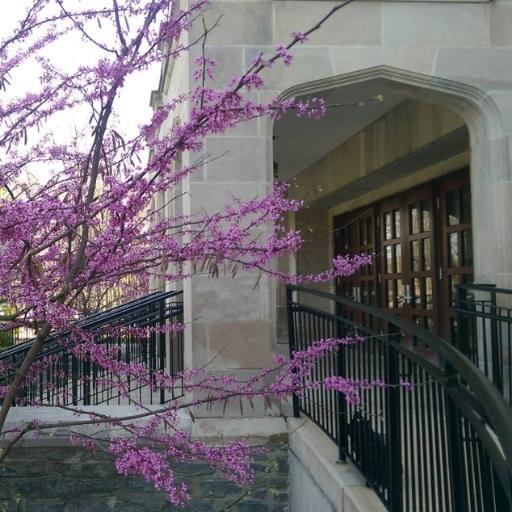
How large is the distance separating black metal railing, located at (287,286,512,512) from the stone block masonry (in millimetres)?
613

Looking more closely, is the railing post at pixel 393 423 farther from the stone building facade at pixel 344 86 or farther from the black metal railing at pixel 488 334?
the stone building facade at pixel 344 86

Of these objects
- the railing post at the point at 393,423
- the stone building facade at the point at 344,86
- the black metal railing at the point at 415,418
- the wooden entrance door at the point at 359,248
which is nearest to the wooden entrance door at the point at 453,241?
the stone building facade at the point at 344,86

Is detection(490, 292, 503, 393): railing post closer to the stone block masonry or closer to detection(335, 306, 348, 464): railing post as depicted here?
detection(335, 306, 348, 464): railing post

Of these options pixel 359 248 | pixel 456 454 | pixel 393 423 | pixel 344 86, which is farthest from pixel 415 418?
pixel 359 248

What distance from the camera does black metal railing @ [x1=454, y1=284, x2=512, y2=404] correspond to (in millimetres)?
4512

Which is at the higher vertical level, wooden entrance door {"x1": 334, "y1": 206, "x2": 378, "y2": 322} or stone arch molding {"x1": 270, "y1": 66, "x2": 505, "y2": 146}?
stone arch molding {"x1": 270, "y1": 66, "x2": 505, "y2": 146}

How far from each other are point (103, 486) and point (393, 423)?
2774 millimetres

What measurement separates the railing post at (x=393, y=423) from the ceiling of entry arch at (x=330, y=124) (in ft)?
9.74

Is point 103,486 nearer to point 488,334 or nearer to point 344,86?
point 488,334

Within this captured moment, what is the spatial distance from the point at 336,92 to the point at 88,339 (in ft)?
10.8

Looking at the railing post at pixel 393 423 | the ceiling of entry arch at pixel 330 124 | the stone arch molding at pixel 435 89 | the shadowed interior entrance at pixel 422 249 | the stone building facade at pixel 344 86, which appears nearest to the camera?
the railing post at pixel 393 423

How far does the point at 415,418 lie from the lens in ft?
9.80

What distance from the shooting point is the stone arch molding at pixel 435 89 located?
519 centimetres

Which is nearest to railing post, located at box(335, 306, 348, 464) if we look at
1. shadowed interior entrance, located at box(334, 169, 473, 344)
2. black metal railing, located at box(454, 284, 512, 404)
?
black metal railing, located at box(454, 284, 512, 404)
